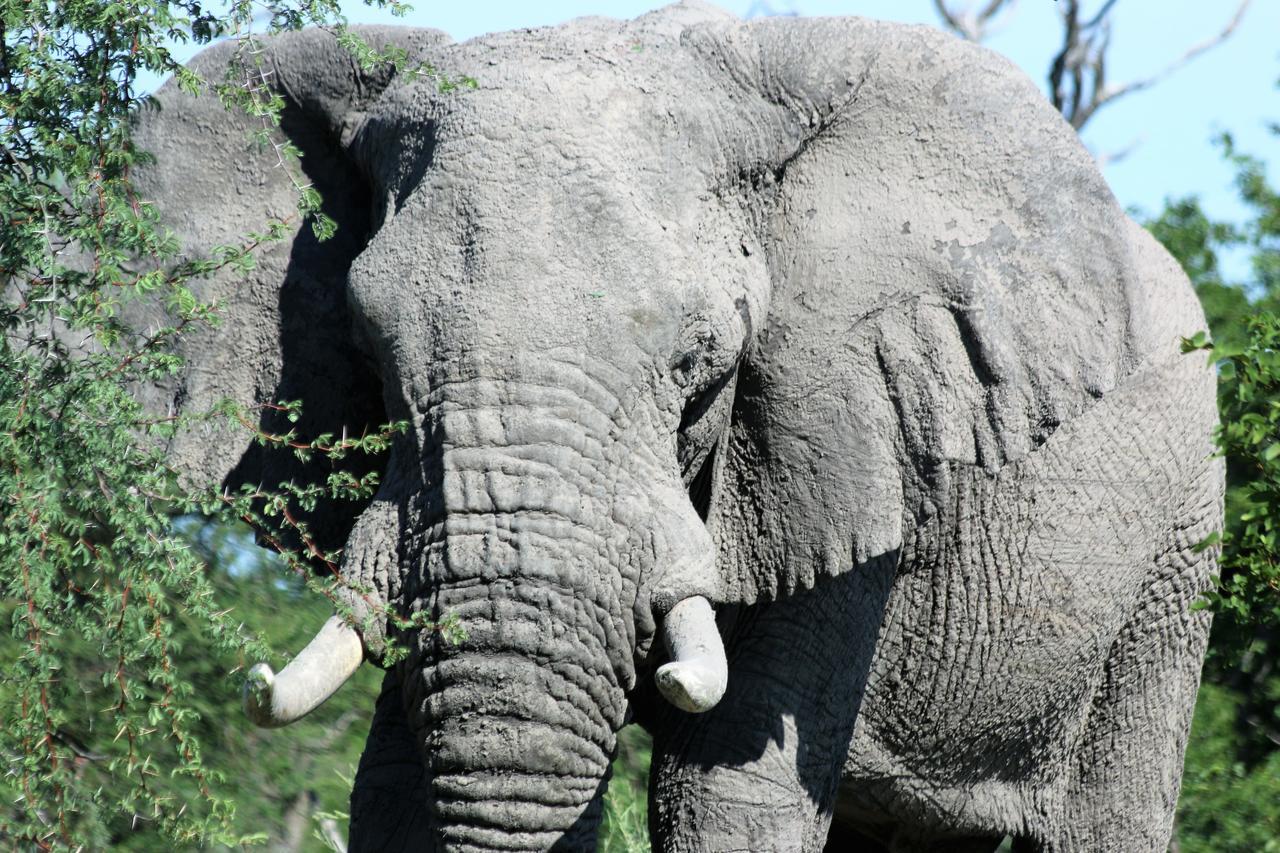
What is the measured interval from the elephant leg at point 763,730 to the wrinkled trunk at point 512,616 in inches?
24.3

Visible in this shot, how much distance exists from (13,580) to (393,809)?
0.83 meters

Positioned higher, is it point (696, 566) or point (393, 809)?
point (696, 566)

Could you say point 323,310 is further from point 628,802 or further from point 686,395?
point 628,802

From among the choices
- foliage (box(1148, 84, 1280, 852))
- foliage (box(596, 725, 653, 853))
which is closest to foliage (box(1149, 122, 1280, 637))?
foliage (box(1148, 84, 1280, 852))

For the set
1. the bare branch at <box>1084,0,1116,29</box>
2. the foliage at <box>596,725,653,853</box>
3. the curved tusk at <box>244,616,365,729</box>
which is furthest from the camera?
the bare branch at <box>1084,0,1116,29</box>

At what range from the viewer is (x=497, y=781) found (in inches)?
116

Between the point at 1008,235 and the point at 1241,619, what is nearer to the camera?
the point at 1008,235

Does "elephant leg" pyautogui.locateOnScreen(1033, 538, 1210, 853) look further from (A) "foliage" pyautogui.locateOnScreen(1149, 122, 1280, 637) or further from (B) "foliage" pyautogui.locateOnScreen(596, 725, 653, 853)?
(B) "foliage" pyautogui.locateOnScreen(596, 725, 653, 853)

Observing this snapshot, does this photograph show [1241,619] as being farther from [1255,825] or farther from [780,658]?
[1255,825]

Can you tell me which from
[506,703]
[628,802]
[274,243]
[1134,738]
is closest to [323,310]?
[274,243]

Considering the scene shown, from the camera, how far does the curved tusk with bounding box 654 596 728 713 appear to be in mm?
2900

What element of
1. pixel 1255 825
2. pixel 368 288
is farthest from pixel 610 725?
pixel 1255 825

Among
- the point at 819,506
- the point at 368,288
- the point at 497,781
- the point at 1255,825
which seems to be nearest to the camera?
the point at 497,781

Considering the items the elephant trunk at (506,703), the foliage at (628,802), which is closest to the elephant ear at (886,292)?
the elephant trunk at (506,703)
